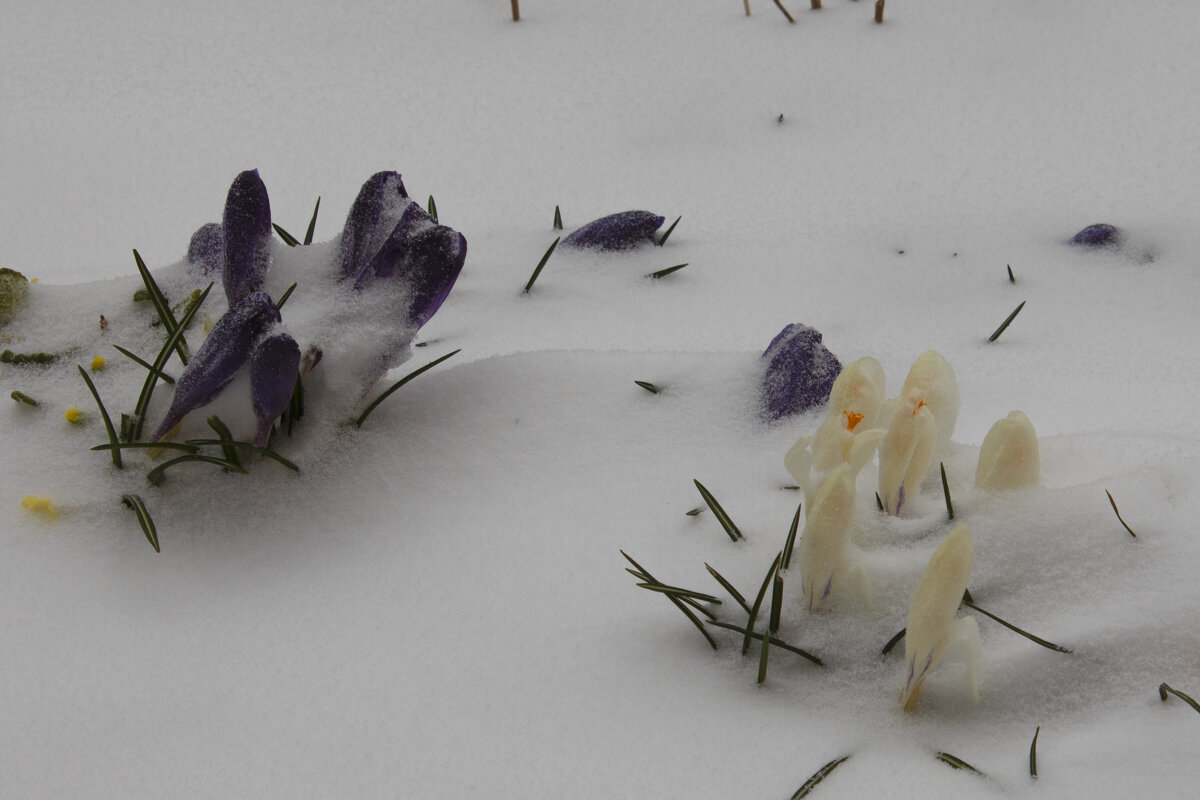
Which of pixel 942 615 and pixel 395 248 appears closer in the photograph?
pixel 942 615

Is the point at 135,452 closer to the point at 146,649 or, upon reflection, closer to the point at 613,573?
the point at 146,649

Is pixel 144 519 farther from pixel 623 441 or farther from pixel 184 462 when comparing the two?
pixel 623 441

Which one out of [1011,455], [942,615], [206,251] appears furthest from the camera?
[206,251]

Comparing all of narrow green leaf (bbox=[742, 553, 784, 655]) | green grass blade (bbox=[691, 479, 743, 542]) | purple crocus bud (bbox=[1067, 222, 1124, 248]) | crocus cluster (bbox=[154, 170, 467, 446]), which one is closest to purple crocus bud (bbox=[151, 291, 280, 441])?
crocus cluster (bbox=[154, 170, 467, 446])

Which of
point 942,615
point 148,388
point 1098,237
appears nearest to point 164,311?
point 148,388

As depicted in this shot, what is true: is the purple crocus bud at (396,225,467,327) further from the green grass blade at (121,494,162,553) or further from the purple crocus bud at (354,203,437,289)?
the green grass blade at (121,494,162,553)

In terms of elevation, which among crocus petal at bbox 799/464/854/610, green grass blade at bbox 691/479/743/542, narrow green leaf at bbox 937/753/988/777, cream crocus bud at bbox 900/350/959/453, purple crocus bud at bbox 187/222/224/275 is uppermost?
purple crocus bud at bbox 187/222/224/275
